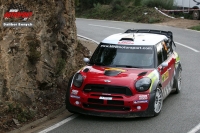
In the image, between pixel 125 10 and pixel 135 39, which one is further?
pixel 125 10

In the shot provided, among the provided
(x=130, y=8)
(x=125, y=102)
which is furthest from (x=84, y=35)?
(x=125, y=102)

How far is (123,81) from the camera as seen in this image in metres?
10.3

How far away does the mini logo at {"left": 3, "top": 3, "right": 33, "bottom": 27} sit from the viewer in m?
10.7

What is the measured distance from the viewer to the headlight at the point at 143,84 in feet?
33.7

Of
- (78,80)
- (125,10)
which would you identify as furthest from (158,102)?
(125,10)

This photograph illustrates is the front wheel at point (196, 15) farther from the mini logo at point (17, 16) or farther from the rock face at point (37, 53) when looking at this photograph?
the mini logo at point (17, 16)

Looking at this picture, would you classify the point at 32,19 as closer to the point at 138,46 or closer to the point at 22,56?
the point at 22,56

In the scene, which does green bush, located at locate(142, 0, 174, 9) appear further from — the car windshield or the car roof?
the car windshield

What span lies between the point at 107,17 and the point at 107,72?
80.3 ft

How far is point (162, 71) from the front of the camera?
11406 millimetres

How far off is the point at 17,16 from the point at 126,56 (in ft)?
9.00

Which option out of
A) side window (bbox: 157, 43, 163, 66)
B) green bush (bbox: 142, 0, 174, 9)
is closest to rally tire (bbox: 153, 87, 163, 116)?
side window (bbox: 157, 43, 163, 66)

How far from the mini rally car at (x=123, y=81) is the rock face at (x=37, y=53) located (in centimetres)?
111

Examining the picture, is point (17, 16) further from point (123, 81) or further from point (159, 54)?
point (159, 54)
